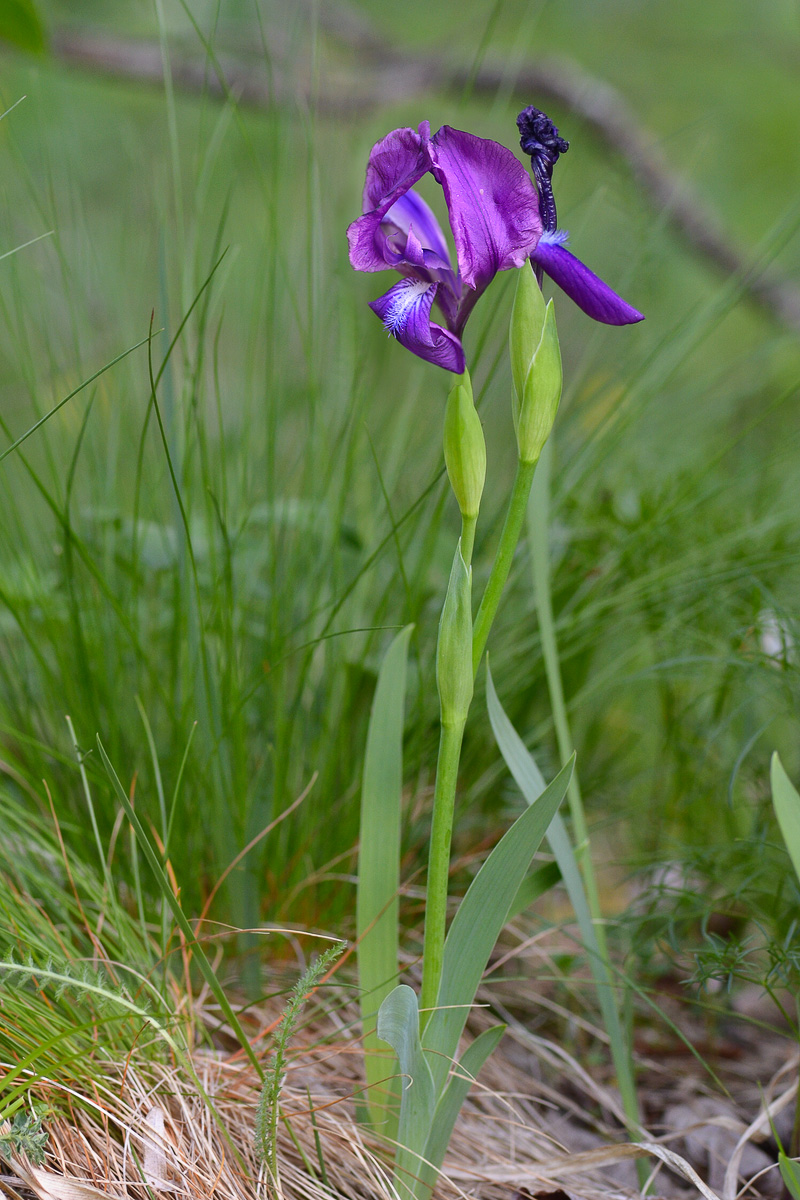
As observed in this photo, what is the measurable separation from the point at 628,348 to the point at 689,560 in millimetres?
359

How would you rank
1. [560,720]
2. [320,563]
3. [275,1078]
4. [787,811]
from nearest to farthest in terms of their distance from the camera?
[275,1078], [787,811], [560,720], [320,563]

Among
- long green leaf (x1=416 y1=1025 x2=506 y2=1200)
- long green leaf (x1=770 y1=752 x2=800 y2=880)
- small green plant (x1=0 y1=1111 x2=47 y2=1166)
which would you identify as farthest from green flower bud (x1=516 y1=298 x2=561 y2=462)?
small green plant (x1=0 y1=1111 x2=47 y2=1166)

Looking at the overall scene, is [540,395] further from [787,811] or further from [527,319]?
[787,811]

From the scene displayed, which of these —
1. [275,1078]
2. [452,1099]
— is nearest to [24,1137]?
[275,1078]

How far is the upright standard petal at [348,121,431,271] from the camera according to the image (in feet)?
1.59

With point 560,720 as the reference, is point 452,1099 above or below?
below

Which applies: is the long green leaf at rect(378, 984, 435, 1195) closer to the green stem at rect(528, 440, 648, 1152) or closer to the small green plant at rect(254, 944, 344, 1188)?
the small green plant at rect(254, 944, 344, 1188)

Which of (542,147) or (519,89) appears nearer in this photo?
(542,147)

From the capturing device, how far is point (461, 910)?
1.74 feet

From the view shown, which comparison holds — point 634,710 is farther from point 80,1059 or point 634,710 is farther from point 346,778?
point 80,1059

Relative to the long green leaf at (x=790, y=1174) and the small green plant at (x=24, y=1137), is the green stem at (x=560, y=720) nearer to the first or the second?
the long green leaf at (x=790, y=1174)

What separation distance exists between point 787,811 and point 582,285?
37 centimetres

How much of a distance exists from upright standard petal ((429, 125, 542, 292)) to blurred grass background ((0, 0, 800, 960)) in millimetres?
165

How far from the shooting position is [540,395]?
1.66ft
